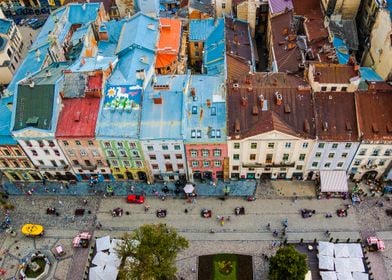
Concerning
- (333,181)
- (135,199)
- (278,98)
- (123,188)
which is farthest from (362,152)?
(123,188)

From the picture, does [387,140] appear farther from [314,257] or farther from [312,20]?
[312,20]

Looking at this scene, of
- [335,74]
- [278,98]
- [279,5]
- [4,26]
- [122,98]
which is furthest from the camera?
[4,26]

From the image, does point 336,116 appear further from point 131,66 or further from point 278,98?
point 131,66

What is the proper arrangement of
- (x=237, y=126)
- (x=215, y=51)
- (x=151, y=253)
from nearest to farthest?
(x=151, y=253) < (x=237, y=126) < (x=215, y=51)

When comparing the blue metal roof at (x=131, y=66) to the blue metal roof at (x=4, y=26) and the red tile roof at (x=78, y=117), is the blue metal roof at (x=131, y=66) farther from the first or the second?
the blue metal roof at (x=4, y=26)

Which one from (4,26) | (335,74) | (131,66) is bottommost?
(335,74)

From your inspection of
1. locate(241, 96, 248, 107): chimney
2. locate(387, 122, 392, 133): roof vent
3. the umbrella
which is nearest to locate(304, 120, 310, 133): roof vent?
locate(241, 96, 248, 107): chimney

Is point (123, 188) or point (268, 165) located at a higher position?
point (268, 165)
